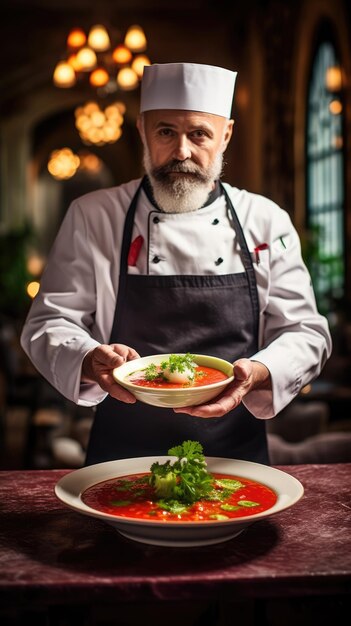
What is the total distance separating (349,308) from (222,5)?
6.01 metres

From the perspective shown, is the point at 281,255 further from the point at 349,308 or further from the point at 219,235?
the point at 349,308

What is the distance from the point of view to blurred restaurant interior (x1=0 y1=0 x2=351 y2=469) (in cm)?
617

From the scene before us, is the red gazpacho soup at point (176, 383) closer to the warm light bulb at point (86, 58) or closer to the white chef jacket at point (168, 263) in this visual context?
the white chef jacket at point (168, 263)

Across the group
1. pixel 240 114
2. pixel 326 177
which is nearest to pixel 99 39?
pixel 326 177

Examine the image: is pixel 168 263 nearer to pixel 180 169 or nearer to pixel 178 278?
pixel 178 278

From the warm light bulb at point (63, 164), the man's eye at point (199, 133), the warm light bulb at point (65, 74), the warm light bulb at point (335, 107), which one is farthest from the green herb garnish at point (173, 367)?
the warm light bulb at point (63, 164)

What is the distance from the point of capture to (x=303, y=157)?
10.9 meters

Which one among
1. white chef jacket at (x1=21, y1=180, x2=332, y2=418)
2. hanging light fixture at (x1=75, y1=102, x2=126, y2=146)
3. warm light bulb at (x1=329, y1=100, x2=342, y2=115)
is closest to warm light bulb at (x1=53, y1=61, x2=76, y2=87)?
warm light bulb at (x1=329, y1=100, x2=342, y2=115)

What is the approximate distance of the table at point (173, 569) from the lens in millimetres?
1370

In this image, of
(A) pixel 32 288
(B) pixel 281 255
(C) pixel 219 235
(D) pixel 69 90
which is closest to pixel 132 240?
(C) pixel 219 235

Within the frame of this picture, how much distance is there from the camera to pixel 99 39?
768 cm

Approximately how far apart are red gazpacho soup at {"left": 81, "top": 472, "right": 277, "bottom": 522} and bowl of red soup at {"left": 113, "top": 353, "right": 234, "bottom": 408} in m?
0.18

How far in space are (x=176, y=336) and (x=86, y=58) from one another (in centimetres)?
606

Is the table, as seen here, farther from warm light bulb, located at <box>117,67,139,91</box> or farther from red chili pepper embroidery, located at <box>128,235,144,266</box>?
warm light bulb, located at <box>117,67,139,91</box>
